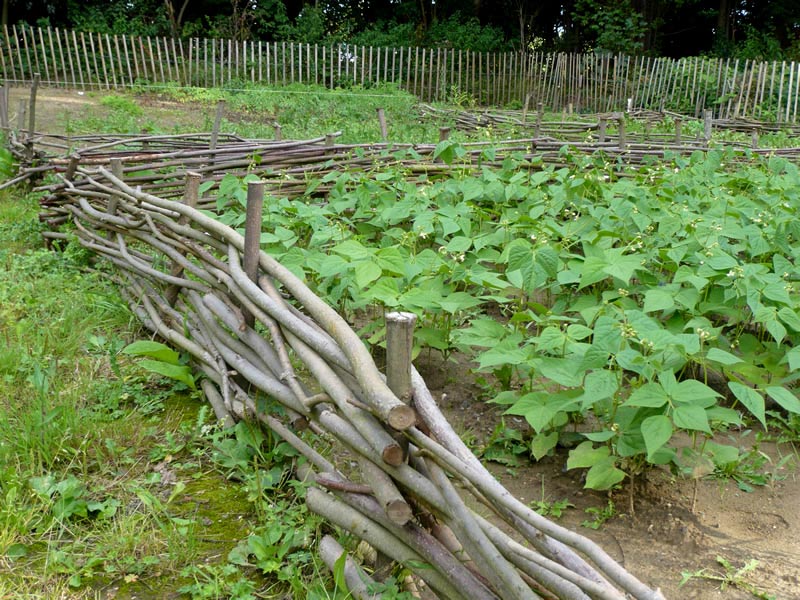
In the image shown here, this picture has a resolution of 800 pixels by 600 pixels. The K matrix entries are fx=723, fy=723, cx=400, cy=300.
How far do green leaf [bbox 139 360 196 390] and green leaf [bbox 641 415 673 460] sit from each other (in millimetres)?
1652

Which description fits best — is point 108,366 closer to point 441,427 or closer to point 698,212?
point 441,427

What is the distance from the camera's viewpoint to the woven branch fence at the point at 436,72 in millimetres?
15359

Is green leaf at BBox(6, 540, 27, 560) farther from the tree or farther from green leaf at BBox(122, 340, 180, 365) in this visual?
the tree

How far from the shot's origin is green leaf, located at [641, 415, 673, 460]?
1.85m

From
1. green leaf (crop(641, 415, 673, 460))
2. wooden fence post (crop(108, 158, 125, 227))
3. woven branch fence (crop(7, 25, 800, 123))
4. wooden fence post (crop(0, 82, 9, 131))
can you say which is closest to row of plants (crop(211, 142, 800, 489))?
green leaf (crop(641, 415, 673, 460))

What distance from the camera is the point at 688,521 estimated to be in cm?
212

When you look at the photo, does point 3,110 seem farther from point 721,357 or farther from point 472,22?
point 472,22

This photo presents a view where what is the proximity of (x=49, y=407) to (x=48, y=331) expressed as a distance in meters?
0.78

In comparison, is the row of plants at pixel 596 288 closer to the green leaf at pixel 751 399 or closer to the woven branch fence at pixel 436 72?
the green leaf at pixel 751 399

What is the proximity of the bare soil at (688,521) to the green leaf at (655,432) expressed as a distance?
0.99 feet

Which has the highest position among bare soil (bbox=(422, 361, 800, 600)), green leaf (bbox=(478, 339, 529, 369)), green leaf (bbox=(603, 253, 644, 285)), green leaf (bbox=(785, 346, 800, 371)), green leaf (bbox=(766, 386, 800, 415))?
green leaf (bbox=(603, 253, 644, 285))

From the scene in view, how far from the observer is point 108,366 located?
296 centimetres

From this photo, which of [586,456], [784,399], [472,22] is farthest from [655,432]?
[472,22]

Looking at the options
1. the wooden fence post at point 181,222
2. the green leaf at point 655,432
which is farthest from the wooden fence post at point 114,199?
the green leaf at point 655,432
